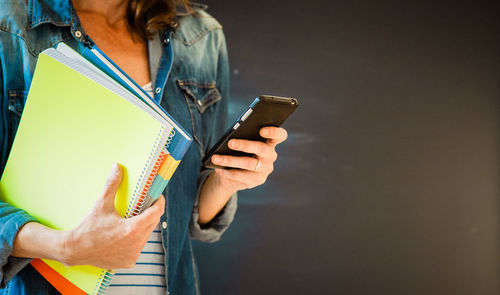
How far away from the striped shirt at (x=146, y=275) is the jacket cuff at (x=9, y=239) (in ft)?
0.54

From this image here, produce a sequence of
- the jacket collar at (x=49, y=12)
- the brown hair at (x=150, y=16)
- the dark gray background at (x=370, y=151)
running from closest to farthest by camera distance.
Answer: the jacket collar at (x=49, y=12) → the brown hair at (x=150, y=16) → the dark gray background at (x=370, y=151)

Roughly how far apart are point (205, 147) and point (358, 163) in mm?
658

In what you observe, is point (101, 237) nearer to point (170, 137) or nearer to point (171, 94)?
point (170, 137)

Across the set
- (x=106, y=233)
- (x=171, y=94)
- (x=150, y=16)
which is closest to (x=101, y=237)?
(x=106, y=233)

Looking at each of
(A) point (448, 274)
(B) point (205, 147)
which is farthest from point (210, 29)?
(A) point (448, 274)

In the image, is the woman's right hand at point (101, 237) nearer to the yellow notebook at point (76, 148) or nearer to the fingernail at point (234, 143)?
the yellow notebook at point (76, 148)

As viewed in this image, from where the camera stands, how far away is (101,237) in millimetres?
626

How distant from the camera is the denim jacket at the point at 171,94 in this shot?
0.76 meters

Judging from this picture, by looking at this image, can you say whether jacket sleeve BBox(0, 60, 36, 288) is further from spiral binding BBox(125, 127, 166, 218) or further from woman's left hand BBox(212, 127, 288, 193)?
woman's left hand BBox(212, 127, 288, 193)

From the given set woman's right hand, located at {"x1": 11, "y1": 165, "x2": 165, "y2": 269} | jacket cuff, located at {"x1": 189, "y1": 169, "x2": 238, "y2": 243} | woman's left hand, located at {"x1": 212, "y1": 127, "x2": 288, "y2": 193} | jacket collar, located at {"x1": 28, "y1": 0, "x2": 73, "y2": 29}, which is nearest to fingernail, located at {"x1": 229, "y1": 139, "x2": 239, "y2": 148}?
woman's left hand, located at {"x1": 212, "y1": 127, "x2": 288, "y2": 193}

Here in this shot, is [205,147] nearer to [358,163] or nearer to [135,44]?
[135,44]

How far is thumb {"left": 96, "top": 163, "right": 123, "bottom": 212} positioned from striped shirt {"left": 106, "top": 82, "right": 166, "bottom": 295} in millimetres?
235

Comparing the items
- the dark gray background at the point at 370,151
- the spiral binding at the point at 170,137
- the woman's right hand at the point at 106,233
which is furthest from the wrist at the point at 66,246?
the dark gray background at the point at 370,151

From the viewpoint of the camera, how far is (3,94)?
770 millimetres
